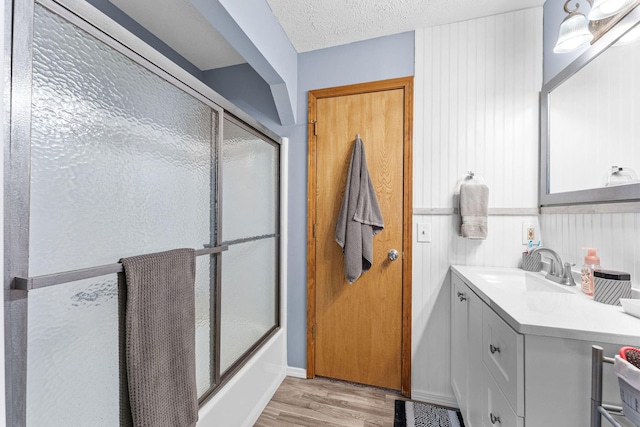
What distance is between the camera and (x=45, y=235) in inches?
A: 25.1

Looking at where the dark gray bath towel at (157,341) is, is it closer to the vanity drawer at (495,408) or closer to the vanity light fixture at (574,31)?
the vanity drawer at (495,408)

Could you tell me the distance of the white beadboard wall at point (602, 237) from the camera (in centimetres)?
110

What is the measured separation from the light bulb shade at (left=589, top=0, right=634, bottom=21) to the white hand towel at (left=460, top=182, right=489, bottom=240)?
2.80 feet

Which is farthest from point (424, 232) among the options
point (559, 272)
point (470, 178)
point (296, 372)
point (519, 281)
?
point (296, 372)

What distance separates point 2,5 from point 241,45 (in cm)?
109

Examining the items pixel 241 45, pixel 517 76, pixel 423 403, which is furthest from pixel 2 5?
pixel 423 403

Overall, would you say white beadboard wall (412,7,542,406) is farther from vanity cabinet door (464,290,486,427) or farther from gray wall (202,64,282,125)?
gray wall (202,64,282,125)

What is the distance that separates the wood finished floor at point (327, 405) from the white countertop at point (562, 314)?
1.02m

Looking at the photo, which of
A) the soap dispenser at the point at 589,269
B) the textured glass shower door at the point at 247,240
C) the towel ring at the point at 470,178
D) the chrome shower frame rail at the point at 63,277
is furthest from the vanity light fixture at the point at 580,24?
the chrome shower frame rail at the point at 63,277

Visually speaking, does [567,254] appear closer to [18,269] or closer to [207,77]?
[18,269]

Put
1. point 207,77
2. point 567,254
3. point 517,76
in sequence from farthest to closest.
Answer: point 207,77
point 517,76
point 567,254

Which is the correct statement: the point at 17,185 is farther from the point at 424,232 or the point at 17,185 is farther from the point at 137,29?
the point at 424,232

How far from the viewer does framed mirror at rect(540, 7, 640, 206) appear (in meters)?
1.08

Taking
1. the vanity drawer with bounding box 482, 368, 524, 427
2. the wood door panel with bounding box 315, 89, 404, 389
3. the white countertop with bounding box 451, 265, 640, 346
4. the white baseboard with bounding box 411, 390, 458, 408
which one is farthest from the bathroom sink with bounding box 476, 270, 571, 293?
the white baseboard with bounding box 411, 390, 458, 408
